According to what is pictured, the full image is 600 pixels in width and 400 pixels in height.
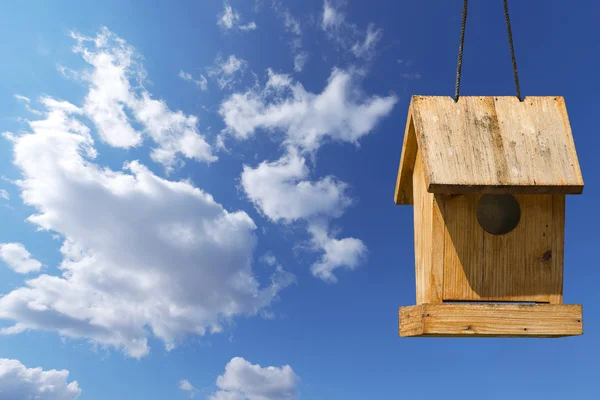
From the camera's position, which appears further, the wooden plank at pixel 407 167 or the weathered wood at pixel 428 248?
the wooden plank at pixel 407 167

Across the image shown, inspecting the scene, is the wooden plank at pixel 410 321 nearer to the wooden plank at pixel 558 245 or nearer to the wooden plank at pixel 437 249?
the wooden plank at pixel 437 249

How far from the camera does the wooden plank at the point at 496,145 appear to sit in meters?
4.08

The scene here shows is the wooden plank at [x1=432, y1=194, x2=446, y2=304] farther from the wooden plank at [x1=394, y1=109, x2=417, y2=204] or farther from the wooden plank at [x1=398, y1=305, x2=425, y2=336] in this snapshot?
the wooden plank at [x1=394, y1=109, x2=417, y2=204]

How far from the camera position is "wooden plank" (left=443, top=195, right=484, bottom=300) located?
421 centimetres

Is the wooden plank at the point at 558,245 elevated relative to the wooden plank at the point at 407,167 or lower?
lower

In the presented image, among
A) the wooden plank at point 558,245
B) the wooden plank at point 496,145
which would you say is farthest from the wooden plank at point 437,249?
the wooden plank at point 558,245

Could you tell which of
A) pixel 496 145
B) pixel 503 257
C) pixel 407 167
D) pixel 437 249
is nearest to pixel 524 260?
pixel 503 257

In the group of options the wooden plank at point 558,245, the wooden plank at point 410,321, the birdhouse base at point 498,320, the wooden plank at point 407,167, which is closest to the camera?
the birdhouse base at point 498,320

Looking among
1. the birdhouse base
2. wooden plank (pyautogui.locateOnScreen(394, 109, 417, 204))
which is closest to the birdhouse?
the birdhouse base

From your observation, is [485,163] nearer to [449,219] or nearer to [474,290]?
[449,219]

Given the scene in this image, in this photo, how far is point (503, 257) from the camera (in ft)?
14.0

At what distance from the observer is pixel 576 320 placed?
163 inches

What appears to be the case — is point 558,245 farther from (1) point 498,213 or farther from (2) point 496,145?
(2) point 496,145

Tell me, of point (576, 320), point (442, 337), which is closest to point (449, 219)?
point (442, 337)
